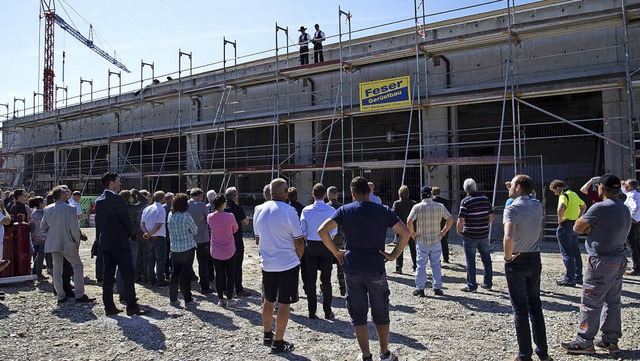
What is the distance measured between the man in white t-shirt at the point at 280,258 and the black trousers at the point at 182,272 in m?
2.11

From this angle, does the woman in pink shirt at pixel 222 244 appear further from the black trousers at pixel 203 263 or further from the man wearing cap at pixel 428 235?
the man wearing cap at pixel 428 235

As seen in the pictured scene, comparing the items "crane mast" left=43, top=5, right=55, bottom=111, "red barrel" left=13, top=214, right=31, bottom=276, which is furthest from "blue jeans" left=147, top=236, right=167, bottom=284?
"crane mast" left=43, top=5, right=55, bottom=111

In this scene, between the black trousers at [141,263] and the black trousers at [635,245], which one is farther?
the black trousers at [141,263]

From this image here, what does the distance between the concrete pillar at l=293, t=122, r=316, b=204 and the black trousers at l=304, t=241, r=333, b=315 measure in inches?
405

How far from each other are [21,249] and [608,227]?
850 cm

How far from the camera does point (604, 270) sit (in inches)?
168

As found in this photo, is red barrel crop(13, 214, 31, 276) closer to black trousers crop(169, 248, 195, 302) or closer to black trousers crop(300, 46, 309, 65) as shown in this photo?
black trousers crop(169, 248, 195, 302)

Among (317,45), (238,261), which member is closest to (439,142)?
(317,45)

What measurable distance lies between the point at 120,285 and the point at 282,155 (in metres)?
10.8

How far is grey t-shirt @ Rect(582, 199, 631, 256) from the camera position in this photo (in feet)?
13.9

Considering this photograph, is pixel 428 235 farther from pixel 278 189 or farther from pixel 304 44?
pixel 304 44

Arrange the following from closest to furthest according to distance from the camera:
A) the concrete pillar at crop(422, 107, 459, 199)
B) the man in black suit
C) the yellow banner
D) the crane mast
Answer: the man in black suit, the yellow banner, the concrete pillar at crop(422, 107, 459, 199), the crane mast

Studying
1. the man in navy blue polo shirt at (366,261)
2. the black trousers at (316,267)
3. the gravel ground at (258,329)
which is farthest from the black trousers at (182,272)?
the man in navy blue polo shirt at (366,261)

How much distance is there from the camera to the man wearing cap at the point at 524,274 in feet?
13.2
